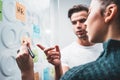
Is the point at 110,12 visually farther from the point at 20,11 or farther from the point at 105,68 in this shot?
the point at 20,11

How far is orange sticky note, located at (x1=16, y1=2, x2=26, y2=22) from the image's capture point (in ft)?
3.67

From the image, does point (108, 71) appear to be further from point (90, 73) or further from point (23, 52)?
point (23, 52)

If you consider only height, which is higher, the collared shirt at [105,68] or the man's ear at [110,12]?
the man's ear at [110,12]

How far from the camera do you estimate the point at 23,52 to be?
95 centimetres

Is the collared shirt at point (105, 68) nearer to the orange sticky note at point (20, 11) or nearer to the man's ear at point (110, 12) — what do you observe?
the man's ear at point (110, 12)

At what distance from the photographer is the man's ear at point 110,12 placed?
2.30 ft

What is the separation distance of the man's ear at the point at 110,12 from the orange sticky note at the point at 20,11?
0.57 m

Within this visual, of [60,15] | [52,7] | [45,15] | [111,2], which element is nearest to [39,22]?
[45,15]

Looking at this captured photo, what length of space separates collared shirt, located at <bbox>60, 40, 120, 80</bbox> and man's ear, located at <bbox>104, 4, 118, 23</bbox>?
81 millimetres

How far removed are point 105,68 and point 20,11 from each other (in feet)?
2.21

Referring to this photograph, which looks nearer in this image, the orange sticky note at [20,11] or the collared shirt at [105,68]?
the collared shirt at [105,68]

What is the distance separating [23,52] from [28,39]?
12.7 inches

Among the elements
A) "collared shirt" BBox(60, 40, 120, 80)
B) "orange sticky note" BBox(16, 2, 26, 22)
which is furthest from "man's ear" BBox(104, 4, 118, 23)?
"orange sticky note" BBox(16, 2, 26, 22)

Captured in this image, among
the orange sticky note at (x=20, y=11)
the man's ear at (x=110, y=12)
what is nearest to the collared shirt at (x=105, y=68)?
the man's ear at (x=110, y=12)
